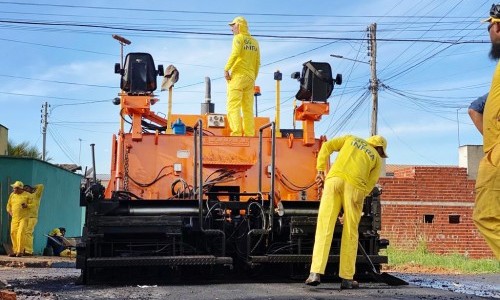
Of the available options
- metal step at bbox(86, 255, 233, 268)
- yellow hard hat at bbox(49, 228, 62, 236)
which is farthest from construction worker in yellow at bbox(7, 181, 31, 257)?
metal step at bbox(86, 255, 233, 268)

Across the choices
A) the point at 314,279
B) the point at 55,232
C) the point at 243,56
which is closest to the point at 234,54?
the point at 243,56

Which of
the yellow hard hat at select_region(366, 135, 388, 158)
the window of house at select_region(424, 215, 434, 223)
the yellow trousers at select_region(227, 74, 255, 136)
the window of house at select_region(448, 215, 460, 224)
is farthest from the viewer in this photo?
the window of house at select_region(448, 215, 460, 224)

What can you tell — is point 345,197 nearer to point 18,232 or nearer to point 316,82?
point 316,82

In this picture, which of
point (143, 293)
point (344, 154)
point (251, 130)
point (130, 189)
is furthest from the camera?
point (251, 130)

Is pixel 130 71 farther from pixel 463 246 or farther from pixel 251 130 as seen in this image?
pixel 463 246

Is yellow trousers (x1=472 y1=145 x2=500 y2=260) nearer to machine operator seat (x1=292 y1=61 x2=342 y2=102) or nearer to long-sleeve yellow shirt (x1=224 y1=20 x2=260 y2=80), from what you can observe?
machine operator seat (x1=292 y1=61 x2=342 y2=102)

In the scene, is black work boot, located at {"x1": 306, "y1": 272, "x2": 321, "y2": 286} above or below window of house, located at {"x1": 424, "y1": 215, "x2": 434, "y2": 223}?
below

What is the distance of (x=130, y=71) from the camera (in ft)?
30.3

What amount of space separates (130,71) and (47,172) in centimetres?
1220

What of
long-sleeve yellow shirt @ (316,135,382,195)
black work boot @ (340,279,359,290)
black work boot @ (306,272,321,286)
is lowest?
black work boot @ (340,279,359,290)

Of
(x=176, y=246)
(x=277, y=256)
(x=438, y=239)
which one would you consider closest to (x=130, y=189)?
(x=176, y=246)

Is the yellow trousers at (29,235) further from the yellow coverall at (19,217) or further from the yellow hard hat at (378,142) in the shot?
the yellow hard hat at (378,142)

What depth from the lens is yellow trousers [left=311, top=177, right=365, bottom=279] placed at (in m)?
7.43

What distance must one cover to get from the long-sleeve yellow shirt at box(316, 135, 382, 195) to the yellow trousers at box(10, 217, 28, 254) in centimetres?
1131
